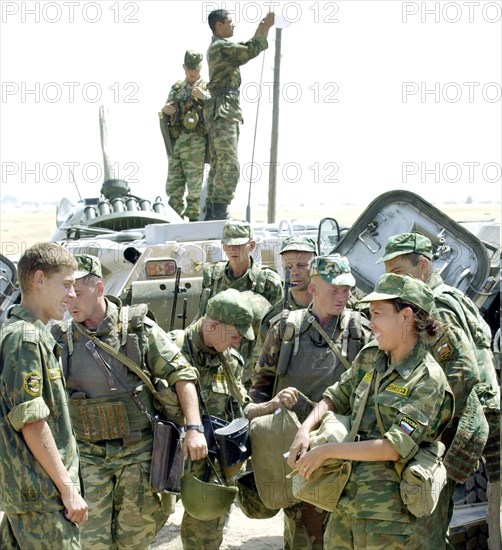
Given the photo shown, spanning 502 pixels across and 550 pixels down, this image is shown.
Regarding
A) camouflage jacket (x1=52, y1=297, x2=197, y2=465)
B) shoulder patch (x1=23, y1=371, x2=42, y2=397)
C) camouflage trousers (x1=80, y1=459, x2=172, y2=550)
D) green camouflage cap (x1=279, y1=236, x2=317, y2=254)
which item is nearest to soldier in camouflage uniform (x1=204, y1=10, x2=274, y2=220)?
green camouflage cap (x1=279, y1=236, x2=317, y2=254)

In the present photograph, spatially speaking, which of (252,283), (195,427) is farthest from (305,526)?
(252,283)

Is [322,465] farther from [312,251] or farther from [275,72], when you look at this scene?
[275,72]

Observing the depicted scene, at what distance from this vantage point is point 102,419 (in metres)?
5.78

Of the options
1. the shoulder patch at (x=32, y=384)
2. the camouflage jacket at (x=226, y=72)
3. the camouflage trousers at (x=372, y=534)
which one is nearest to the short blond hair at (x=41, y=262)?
the shoulder patch at (x=32, y=384)

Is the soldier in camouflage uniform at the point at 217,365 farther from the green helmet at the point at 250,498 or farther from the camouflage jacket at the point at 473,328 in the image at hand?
the camouflage jacket at the point at 473,328

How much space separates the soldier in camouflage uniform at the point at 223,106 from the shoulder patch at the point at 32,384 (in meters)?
6.59

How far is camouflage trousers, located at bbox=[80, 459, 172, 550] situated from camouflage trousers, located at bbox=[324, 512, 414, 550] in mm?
1243

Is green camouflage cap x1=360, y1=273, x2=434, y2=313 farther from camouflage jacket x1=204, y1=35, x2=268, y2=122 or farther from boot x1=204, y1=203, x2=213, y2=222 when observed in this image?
boot x1=204, y1=203, x2=213, y2=222

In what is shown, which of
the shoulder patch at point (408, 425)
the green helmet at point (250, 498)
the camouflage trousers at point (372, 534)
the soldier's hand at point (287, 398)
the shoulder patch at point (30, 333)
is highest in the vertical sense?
the shoulder patch at point (30, 333)

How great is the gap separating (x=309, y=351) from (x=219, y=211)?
5461mm

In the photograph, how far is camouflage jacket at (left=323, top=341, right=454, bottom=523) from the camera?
473 centimetres

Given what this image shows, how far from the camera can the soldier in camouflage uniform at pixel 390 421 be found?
4.76m

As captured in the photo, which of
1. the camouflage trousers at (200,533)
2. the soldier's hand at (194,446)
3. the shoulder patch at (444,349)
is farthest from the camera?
the camouflage trousers at (200,533)

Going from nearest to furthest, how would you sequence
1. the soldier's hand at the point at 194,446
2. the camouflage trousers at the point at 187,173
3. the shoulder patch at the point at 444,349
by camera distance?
the shoulder patch at the point at 444,349, the soldier's hand at the point at 194,446, the camouflage trousers at the point at 187,173
